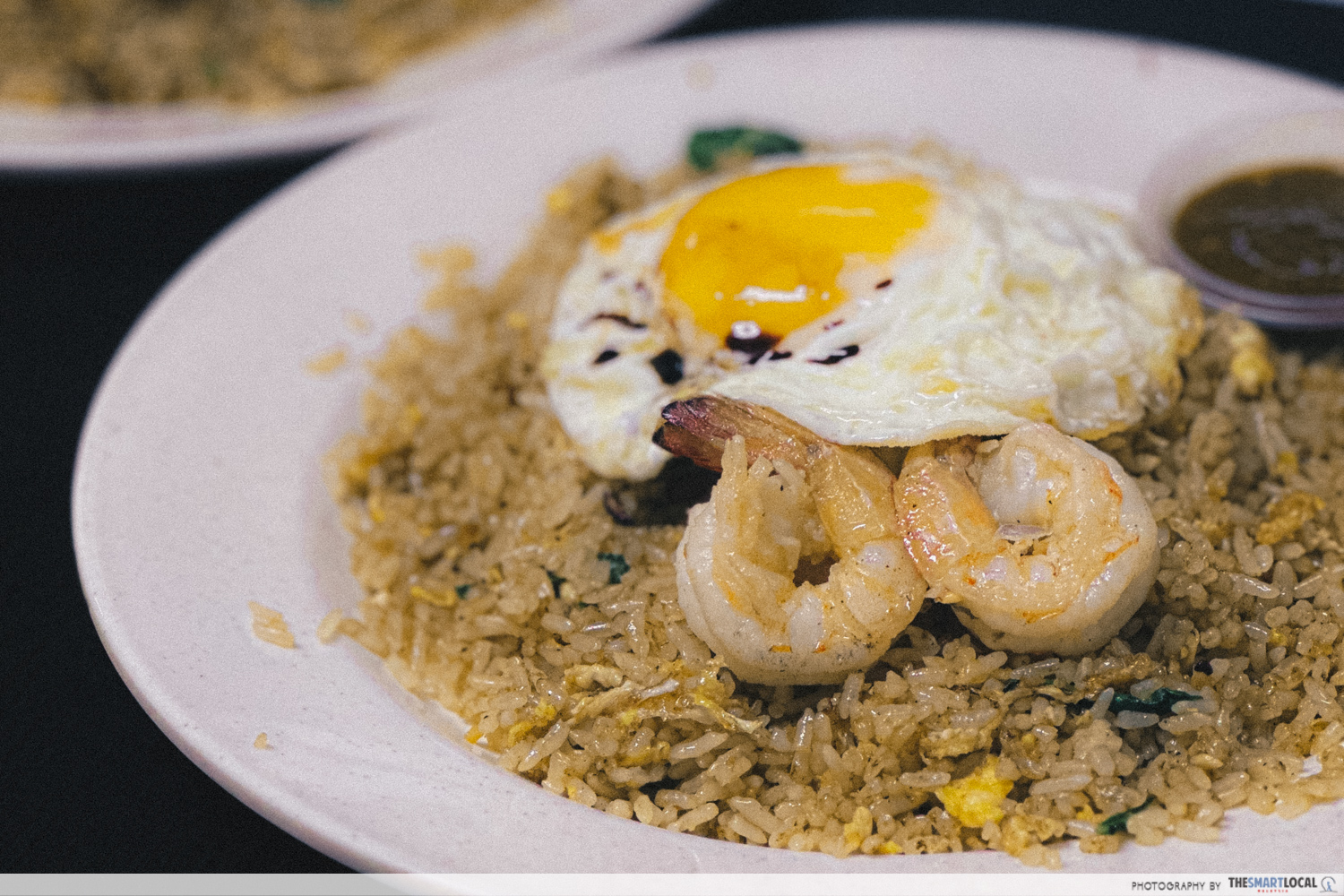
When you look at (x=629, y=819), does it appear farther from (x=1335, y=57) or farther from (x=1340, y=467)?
(x=1335, y=57)

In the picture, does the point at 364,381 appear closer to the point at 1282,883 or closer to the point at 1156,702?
the point at 1156,702

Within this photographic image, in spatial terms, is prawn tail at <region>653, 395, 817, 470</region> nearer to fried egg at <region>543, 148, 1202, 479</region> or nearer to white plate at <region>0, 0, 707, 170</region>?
fried egg at <region>543, 148, 1202, 479</region>

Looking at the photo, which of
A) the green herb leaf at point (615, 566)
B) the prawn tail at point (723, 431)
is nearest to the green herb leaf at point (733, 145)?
the prawn tail at point (723, 431)

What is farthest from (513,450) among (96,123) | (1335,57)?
(1335,57)

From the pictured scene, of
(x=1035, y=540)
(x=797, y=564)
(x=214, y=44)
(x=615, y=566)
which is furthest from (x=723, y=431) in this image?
(x=214, y=44)

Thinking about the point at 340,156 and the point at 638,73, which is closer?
the point at 340,156

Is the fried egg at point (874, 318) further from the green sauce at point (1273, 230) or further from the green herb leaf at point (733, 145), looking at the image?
the green herb leaf at point (733, 145)

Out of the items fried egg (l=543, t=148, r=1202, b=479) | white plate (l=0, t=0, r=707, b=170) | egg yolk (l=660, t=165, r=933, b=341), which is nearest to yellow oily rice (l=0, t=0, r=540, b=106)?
white plate (l=0, t=0, r=707, b=170)
